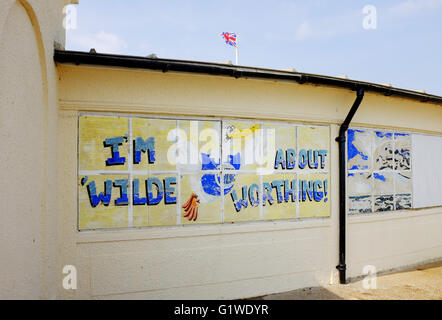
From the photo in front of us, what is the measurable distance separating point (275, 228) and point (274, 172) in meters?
0.91

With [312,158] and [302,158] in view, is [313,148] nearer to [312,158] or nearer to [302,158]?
[312,158]

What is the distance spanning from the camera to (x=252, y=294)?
5336 millimetres

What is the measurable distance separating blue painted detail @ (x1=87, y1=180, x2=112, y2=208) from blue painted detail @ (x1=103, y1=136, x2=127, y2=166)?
275 millimetres

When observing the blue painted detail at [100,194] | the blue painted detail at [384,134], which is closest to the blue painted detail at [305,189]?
the blue painted detail at [384,134]

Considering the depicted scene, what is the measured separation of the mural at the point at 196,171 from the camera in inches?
182

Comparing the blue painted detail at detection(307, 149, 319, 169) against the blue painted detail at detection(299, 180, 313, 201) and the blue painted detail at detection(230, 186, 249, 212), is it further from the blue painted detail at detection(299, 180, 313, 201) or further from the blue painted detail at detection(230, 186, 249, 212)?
the blue painted detail at detection(230, 186, 249, 212)

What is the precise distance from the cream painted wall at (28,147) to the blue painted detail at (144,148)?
1.07 meters

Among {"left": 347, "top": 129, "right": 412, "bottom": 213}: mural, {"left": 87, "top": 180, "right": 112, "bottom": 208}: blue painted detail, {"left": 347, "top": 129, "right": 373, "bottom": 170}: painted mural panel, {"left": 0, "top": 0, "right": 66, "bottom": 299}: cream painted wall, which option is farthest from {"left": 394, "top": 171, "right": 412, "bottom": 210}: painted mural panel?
{"left": 0, "top": 0, "right": 66, "bottom": 299}: cream painted wall

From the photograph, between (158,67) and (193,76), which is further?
(193,76)

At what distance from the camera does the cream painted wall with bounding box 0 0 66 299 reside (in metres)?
2.87

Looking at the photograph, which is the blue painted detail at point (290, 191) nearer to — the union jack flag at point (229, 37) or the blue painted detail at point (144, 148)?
the blue painted detail at point (144, 148)

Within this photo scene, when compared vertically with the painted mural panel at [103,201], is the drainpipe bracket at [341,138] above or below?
above
